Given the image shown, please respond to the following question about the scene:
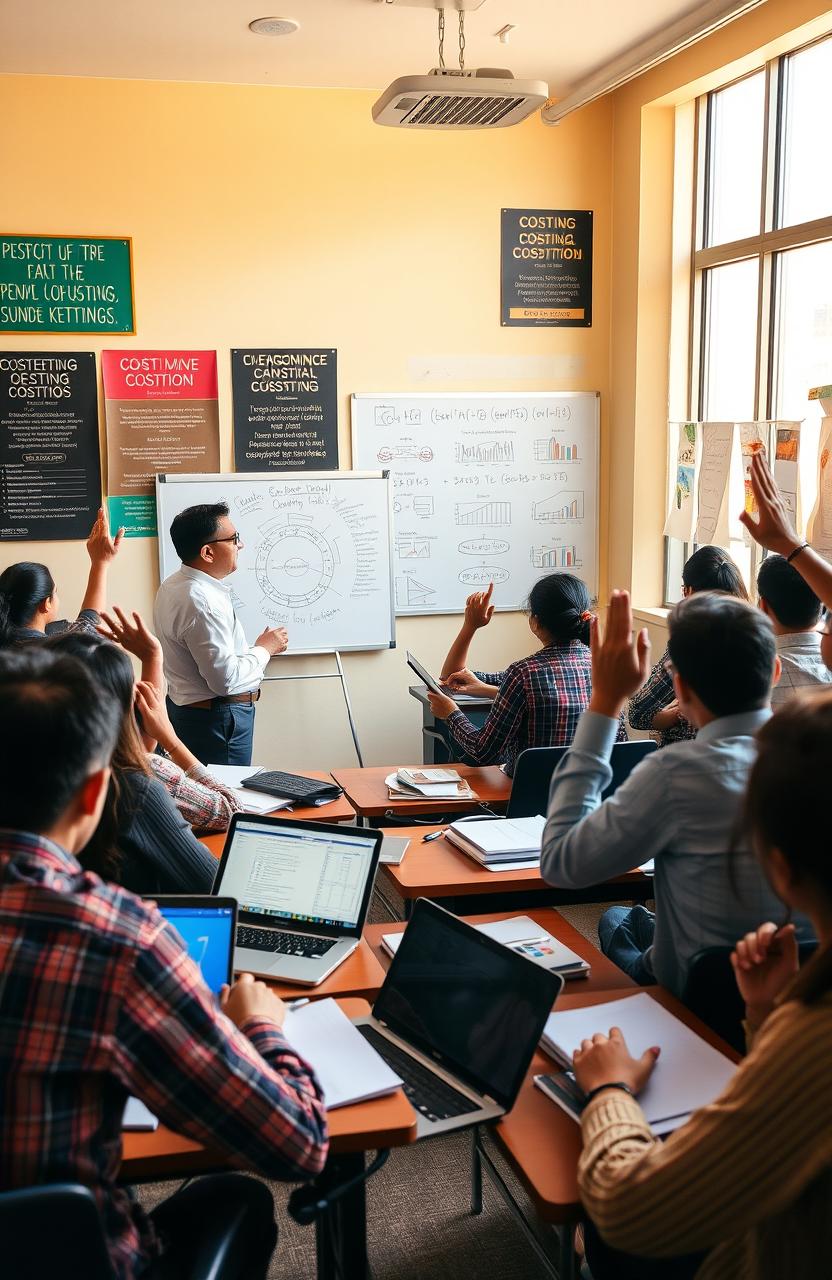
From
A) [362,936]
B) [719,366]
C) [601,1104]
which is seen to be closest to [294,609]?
[719,366]

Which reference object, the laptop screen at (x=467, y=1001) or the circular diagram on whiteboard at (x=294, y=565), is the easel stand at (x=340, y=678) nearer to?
the circular diagram on whiteboard at (x=294, y=565)

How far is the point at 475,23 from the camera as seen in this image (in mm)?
4402

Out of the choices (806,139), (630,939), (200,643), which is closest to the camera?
(630,939)

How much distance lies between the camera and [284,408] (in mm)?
5297

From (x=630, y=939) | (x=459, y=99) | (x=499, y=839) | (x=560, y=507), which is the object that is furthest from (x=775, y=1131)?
(x=560, y=507)

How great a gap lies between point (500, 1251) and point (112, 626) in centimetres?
176

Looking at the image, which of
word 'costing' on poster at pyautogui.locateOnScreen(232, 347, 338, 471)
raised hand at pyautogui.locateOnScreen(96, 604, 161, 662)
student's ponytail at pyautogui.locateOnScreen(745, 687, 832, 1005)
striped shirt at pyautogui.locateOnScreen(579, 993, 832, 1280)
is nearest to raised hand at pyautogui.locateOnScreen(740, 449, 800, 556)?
raised hand at pyautogui.locateOnScreen(96, 604, 161, 662)

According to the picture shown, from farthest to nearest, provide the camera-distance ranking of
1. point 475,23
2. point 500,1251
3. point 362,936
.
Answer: point 475,23 < point 500,1251 < point 362,936

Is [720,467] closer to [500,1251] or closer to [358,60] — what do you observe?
[358,60]

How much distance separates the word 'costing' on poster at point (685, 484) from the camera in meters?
5.27

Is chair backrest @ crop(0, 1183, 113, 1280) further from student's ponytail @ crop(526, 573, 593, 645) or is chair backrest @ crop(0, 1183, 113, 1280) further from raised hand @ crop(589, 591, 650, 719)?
student's ponytail @ crop(526, 573, 593, 645)

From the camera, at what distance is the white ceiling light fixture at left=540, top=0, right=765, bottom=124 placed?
163 inches

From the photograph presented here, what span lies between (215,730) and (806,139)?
131 inches

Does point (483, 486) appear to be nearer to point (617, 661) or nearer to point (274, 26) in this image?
point (274, 26)
